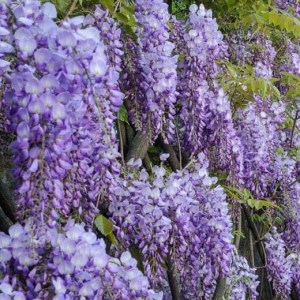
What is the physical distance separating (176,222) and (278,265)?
1586 millimetres

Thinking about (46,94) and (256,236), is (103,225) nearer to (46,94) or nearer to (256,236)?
(46,94)

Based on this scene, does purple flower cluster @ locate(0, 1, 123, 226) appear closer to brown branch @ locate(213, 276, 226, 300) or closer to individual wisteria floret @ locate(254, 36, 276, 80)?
brown branch @ locate(213, 276, 226, 300)

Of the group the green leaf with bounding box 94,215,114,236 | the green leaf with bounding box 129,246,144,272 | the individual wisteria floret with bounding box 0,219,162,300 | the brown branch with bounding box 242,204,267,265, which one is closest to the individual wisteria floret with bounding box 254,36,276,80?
the brown branch with bounding box 242,204,267,265

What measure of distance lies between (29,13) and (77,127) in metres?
0.28

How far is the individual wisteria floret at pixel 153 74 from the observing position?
2.16 meters

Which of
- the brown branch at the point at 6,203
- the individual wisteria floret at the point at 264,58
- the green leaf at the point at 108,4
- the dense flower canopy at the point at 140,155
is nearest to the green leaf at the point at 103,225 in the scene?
the dense flower canopy at the point at 140,155

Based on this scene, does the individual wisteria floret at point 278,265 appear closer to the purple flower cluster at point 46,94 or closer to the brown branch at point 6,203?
the brown branch at point 6,203

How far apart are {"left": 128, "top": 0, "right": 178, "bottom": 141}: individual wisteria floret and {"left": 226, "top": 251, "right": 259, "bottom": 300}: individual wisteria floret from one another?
1161mm

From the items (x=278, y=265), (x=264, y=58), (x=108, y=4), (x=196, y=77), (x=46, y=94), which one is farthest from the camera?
(x=264, y=58)

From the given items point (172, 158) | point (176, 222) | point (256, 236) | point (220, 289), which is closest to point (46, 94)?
point (176, 222)

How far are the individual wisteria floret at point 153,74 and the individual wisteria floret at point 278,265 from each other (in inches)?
59.7

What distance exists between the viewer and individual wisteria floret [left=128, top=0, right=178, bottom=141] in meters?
2.16

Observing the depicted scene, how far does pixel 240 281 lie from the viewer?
320 cm

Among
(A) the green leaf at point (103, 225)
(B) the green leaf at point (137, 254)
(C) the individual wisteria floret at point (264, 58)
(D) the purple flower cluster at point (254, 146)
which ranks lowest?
(B) the green leaf at point (137, 254)
